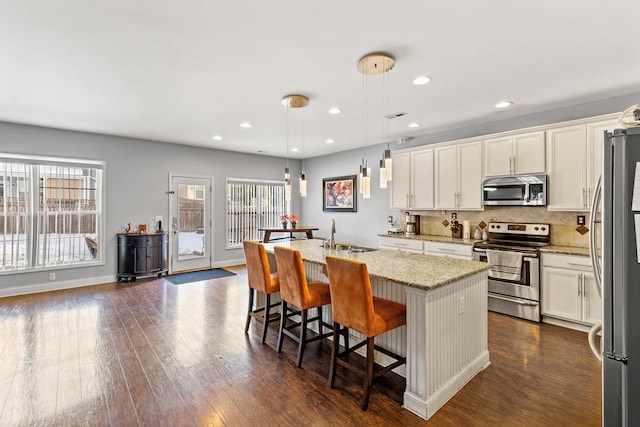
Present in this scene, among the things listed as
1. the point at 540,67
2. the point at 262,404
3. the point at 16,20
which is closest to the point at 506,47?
the point at 540,67

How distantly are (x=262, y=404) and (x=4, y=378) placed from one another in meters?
2.13

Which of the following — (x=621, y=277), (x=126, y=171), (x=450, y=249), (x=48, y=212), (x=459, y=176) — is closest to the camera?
(x=621, y=277)

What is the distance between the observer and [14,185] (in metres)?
4.78

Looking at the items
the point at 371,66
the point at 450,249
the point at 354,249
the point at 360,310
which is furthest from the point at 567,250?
the point at 371,66

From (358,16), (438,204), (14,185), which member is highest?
(358,16)

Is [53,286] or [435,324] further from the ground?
[435,324]

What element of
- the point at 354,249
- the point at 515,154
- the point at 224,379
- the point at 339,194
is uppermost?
the point at 515,154

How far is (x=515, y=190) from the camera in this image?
13.5ft

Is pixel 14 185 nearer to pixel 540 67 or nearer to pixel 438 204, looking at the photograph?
pixel 438 204

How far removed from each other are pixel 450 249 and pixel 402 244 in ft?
2.72

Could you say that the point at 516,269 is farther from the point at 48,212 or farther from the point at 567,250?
the point at 48,212

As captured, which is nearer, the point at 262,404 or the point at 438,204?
the point at 262,404

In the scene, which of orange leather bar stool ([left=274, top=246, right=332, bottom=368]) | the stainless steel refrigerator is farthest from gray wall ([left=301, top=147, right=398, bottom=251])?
the stainless steel refrigerator

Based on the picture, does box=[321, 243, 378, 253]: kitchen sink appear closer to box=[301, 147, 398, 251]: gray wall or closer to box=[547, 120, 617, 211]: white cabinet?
box=[547, 120, 617, 211]: white cabinet
